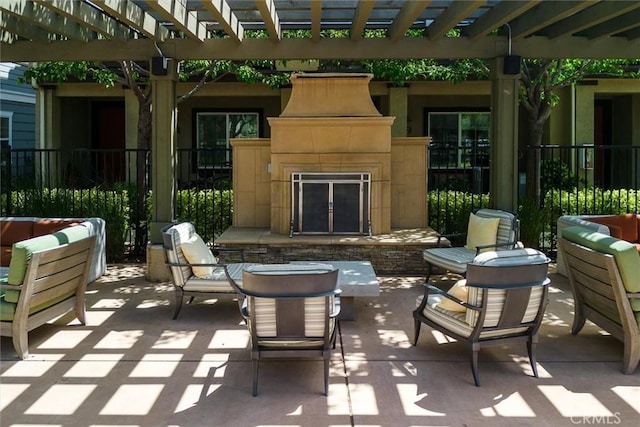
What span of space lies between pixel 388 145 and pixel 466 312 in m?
4.43

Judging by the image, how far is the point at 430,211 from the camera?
10.1 m

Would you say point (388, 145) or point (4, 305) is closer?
point (4, 305)

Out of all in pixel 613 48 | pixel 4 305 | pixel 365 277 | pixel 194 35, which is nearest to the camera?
pixel 4 305

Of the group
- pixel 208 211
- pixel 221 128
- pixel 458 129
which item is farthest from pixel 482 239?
pixel 221 128

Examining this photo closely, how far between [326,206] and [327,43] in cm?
233

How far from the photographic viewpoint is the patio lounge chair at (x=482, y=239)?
7.09 m

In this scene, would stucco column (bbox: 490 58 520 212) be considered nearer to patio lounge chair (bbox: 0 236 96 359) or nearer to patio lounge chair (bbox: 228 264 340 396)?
patio lounge chair (bbox: 228 264 340 396)

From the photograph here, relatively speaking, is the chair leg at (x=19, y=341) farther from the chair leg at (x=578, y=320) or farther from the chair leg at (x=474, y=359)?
the chair leg at (x=578, y=320)

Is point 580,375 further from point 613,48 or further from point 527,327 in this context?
point 613,48

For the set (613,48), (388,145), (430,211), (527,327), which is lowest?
(527,327)

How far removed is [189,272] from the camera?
20.2 feet

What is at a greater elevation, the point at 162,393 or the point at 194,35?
the point at 194,35

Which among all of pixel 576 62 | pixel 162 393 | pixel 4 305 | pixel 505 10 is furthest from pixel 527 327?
pixel 576 62

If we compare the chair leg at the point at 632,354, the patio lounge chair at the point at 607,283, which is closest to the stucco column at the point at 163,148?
the patio lounge chair at the point at 607,283
